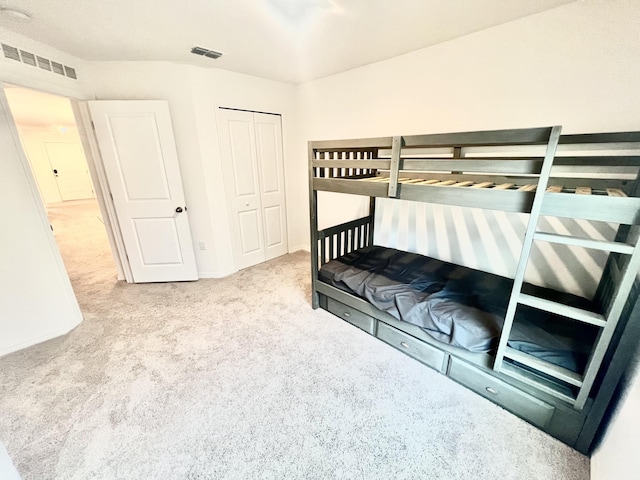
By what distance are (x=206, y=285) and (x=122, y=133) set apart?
195 centimetres

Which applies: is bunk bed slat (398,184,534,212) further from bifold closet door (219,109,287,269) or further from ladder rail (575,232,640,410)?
bifold closet door (219,109,287,269)

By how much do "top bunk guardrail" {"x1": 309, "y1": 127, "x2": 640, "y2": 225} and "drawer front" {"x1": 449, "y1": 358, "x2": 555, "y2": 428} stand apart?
1090mm

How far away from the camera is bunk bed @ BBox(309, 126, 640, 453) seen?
1.19 meters

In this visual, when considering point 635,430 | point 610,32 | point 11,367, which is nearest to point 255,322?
point 11,367

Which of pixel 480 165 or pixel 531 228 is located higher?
pixel 480 165

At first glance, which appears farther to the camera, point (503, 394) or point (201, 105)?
point (201, 105)

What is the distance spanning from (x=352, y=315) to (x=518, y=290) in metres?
1.35

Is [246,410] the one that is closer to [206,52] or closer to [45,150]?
[206,52]

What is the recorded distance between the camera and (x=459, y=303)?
183cm

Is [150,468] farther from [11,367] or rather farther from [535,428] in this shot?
[535,428]

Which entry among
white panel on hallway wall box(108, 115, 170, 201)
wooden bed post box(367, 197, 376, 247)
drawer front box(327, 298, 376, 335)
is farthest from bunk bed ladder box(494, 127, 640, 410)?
white panel on hallway wall box(108, 115, 170, 201)

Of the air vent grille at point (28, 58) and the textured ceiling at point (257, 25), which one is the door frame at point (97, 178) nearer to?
the air vent grille at point (28, 58)

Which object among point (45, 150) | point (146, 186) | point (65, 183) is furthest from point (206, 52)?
point (65, 183)

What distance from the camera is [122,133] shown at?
2.75 metres
